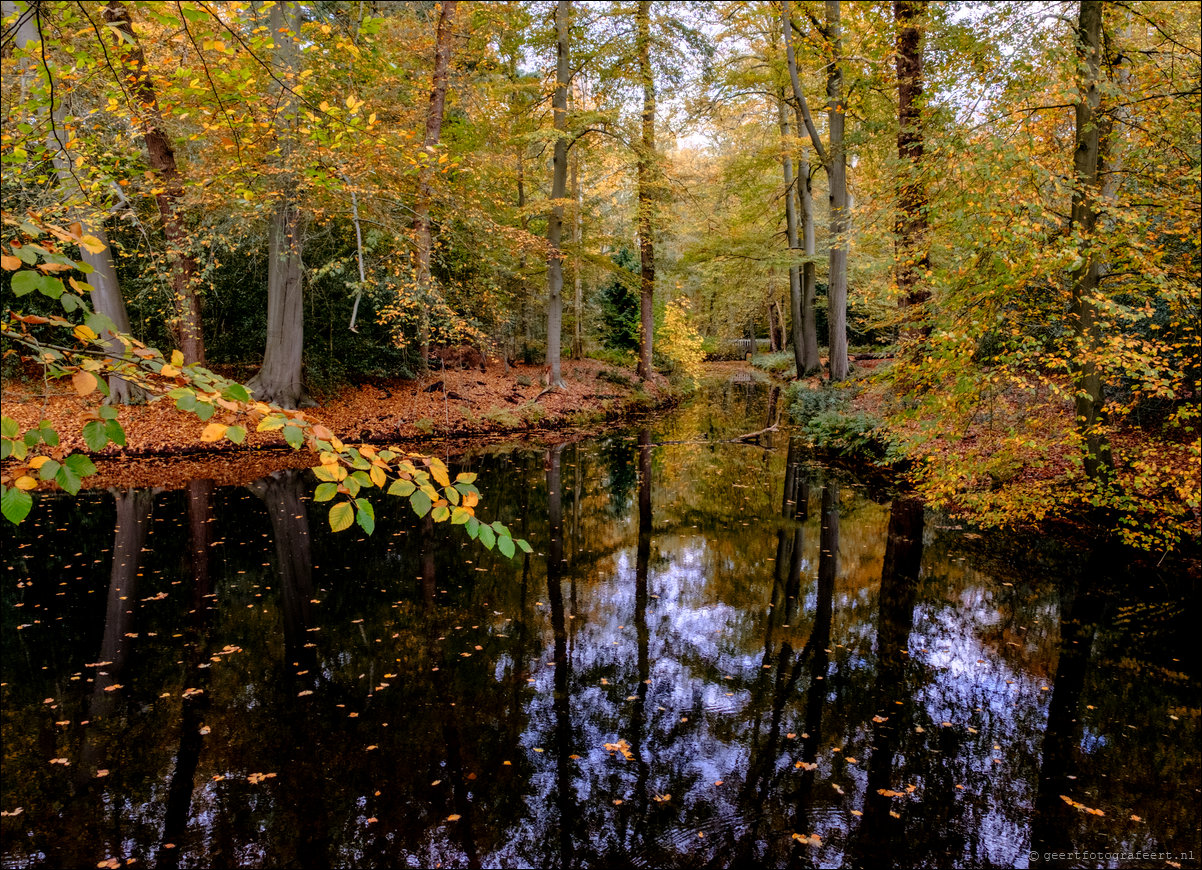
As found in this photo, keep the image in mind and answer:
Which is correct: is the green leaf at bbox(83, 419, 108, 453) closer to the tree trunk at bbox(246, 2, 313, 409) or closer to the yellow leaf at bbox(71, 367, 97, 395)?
the yellow leaf at bbox(71, 367, 97, 395)

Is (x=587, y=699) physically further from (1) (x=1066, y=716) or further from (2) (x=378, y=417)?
(2) (x=378, y=417)

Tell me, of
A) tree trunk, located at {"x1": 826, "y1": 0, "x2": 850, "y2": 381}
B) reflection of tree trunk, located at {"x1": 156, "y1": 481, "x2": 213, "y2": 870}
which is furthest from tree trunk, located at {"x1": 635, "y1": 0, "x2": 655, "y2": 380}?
reflection of tree trunk, located at {"x1": 156, "y1": 481, "x2": 213, "y2": 870}

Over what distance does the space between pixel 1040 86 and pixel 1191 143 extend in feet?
4.78

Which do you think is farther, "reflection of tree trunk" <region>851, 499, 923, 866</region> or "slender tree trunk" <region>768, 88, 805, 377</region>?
"slender tree trunk" <region>768, 88, 805, 377</region>

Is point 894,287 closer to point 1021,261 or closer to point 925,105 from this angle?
point 1021,261

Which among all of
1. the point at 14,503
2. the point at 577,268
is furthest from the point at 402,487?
the point at 577,268

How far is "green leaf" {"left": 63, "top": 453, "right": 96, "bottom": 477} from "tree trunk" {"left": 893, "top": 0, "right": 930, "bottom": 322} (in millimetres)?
6995

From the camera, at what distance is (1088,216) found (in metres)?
6.81

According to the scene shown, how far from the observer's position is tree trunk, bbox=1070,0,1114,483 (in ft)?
20.5

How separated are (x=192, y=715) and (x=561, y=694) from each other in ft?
8.42

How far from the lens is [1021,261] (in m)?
5.71

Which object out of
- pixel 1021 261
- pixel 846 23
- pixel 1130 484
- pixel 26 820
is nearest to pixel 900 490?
pixel 1130 484

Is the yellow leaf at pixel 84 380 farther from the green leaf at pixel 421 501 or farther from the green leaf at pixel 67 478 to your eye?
the green leaf at pixel 421 501

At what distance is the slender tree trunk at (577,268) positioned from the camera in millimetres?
19367
